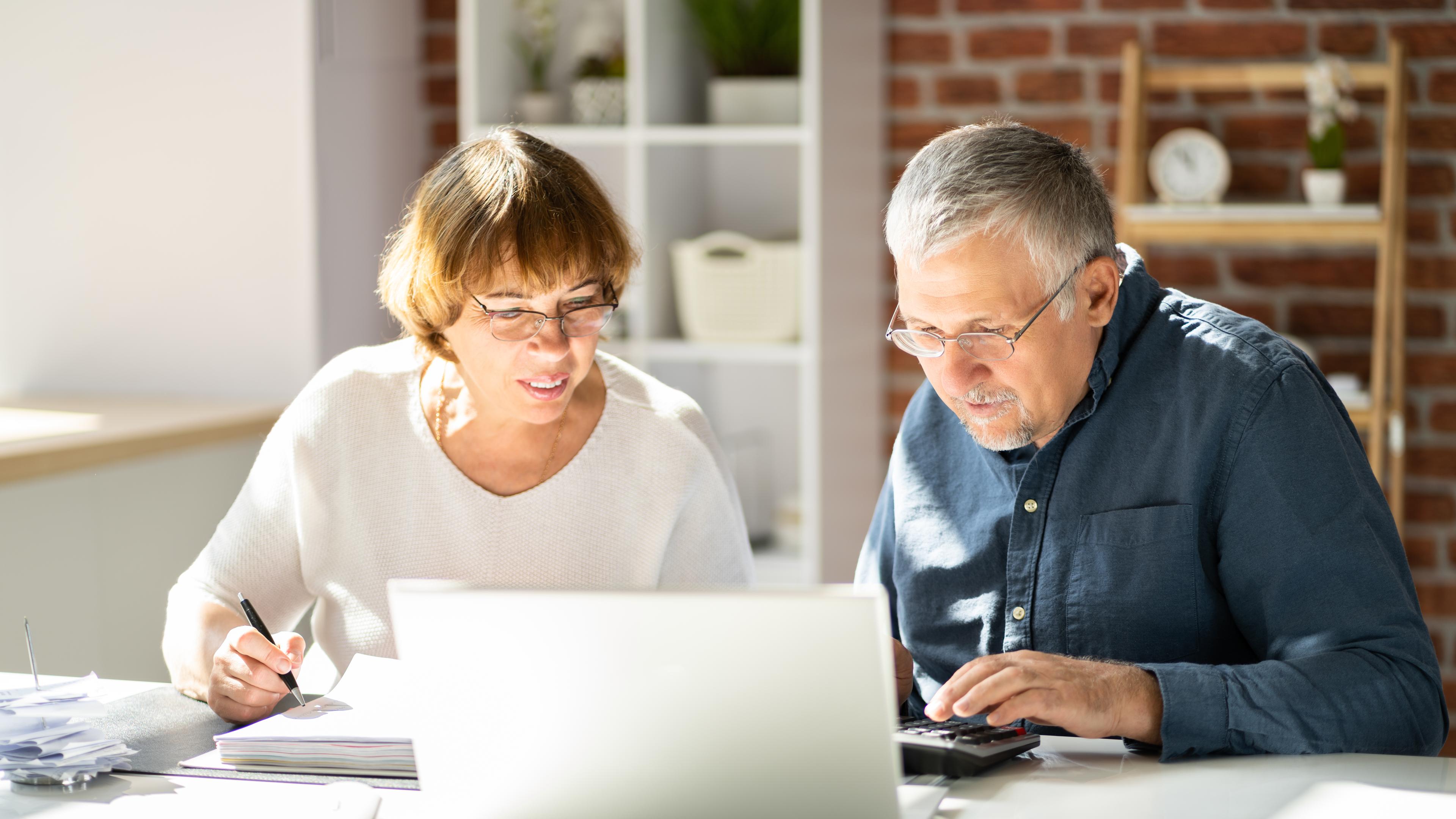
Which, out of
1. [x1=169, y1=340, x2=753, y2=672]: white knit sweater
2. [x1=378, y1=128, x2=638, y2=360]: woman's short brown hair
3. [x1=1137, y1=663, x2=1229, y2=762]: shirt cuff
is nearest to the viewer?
[x1=1137, y1=663, x2=1229, y2=762]: shirt cuff

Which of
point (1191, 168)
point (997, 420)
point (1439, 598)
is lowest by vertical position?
point (1439, 598)

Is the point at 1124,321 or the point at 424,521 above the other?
the point at 1124,321

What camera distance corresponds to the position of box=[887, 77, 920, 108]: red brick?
3.08 m

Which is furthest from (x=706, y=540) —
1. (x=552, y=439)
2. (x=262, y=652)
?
(x=262, y=652)

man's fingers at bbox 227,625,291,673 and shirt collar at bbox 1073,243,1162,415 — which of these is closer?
man's fingers at bbox 227,625,291,673

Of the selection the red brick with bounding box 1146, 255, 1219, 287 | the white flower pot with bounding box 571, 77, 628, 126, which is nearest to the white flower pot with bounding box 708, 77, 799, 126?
the white flower pot with bounding box 571, 77, 628, 126

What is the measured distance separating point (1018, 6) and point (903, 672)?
6.55ft

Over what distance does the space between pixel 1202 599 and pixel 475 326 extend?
0.90m

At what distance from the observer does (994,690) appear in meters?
1.16

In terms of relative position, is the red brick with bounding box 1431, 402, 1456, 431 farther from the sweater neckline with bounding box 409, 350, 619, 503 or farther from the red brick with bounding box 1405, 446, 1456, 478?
the sweater neckline with bounding box 409, 350, 619, 503

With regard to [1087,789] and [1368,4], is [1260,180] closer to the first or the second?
[1368,4]

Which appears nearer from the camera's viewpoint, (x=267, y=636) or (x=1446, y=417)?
(x=267, y=636)

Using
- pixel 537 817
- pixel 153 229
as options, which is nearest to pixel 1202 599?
pixel 537 817

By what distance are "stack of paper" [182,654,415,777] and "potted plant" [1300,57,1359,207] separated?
2.20m
